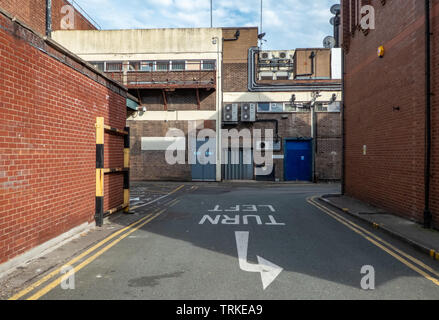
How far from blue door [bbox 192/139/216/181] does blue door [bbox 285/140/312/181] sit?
224 inches

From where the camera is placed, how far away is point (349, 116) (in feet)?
43.9

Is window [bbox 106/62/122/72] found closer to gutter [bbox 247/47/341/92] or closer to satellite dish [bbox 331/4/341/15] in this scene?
gutter [bbox 247/47/341/92]

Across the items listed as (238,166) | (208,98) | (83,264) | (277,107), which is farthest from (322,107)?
(83,264)

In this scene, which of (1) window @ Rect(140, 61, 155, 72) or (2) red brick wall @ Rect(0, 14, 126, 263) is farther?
(1) window @ Rect(140, 61, 155, 72)

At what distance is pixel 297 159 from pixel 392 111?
13904 millimetres

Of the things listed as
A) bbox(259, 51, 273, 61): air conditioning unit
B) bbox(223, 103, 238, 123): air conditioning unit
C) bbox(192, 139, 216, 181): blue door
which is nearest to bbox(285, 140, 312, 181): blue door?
bbox(223, 103, 238, 123): air conditioning unit

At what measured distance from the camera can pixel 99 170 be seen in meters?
7.84

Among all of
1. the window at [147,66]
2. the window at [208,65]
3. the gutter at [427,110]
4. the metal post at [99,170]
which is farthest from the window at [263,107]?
the metal post at [99,170]

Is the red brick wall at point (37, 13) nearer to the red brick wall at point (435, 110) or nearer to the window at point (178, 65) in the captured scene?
Result: the window at point (178, 65)

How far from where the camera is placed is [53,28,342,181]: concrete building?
22.9 m

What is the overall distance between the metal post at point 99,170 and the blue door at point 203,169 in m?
15.0
